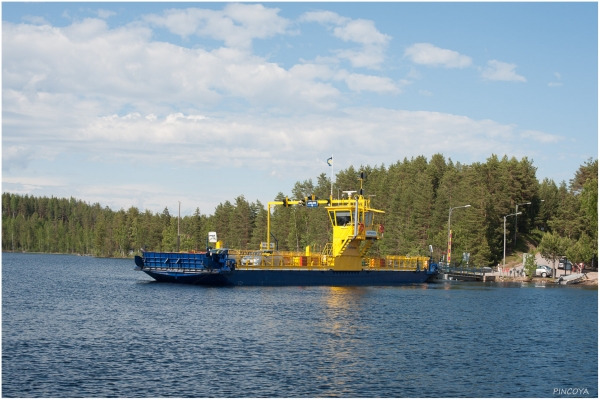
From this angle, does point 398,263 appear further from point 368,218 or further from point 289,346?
point 289,346

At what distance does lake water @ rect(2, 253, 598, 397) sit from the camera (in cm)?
2747

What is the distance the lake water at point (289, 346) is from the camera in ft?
90.1

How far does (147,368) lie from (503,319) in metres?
29.1

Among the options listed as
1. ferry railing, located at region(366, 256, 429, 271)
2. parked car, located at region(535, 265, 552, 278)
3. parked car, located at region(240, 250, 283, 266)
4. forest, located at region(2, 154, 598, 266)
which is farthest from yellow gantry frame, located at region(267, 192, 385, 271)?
parked car, located at region(535, 265, 552, 278)

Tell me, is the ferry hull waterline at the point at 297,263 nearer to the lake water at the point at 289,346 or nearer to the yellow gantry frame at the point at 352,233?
the yellow gantry frame at the point at 352,233

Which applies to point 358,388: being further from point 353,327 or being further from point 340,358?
point 353,327

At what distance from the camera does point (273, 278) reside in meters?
68.4

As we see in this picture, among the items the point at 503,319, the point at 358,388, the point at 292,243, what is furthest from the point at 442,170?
the point at 358,388

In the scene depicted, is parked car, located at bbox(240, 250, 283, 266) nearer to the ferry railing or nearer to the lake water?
the lake water

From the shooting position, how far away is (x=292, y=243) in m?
156
